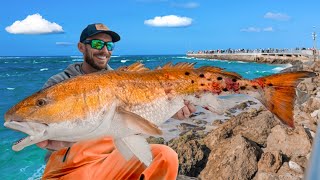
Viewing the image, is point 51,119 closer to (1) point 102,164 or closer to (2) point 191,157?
(1) point 102,164

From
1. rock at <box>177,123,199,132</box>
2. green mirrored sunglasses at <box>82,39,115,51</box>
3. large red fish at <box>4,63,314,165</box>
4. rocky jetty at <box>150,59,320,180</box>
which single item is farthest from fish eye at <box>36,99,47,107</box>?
rock at <box>177,123,199,132</box>

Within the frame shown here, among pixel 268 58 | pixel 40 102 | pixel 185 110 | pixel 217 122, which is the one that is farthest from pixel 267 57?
pixel 40 102

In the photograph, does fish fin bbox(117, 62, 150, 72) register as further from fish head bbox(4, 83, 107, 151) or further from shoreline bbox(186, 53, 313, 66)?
shoreline bbox(186, 53, 313, 66)

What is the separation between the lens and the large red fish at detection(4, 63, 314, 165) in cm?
216

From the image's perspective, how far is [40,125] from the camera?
7.15ft

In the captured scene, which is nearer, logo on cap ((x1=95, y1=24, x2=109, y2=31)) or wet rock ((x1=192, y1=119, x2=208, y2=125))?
logo on cap ((x1=95, y1=24, x2=109, y2=31))

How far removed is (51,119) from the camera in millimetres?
2189

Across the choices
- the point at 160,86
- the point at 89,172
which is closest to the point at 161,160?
the point at 89,172

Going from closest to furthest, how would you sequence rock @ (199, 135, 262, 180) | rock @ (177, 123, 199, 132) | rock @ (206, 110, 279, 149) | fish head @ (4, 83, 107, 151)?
fish head @ (4, 83, 107, 151) < rock @ (199, 135, 262, 180) < rock @ (206, 110, 279, 149) < rock @ (177, 123, 199, 132)

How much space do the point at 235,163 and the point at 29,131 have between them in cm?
466

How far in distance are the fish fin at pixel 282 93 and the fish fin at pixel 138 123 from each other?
650 millimetres

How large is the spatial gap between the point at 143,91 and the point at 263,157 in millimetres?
4737

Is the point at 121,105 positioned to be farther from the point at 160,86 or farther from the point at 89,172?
the point at 89,172

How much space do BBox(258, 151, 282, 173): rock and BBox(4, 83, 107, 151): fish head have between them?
4727 millimetres
